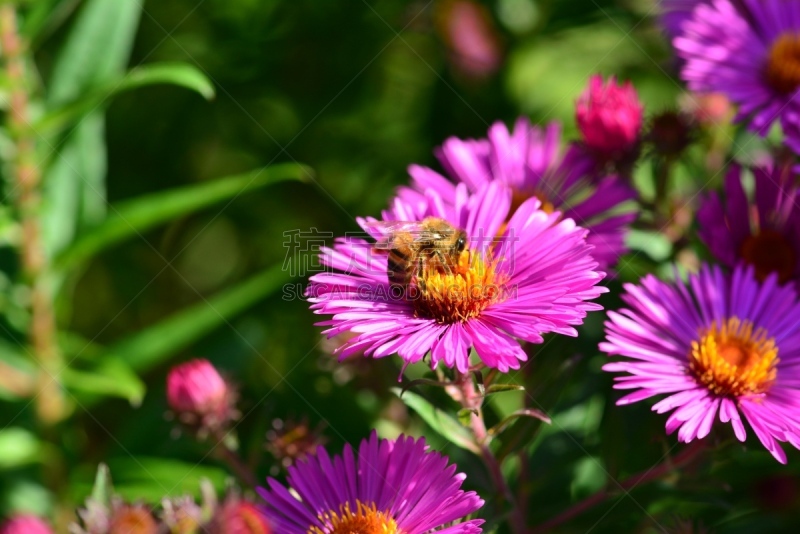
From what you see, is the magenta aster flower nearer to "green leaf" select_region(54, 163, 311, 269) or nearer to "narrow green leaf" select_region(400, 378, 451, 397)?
"narrow green leaf" select_region(400, 378, 451, 397)

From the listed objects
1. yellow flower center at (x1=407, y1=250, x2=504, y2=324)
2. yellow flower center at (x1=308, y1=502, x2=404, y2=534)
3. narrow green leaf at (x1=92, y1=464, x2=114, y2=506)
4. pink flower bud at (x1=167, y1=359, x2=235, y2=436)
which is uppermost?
yellow flower center at (x1=407, y1=250, x2=504, y2=324)

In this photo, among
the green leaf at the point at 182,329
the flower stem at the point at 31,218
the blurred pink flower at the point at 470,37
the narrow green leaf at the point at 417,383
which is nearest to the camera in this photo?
the narrow green leaf at the point at 417,383

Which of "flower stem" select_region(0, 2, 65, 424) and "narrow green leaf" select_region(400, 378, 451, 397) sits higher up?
"narrow green leaf" select_region(400, 378, 451, 397)

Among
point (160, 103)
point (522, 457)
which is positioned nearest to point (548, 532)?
point (522, 457)

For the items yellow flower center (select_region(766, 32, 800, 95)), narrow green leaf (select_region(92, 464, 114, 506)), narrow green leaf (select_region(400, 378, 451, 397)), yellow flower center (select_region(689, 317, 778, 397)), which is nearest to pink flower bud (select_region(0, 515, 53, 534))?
narrow green leaf (select_region(92, 464, 114, 506))

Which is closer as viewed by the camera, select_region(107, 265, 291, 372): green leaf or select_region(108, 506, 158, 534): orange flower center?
select_region(108, 506, 158, 534): orange flower center

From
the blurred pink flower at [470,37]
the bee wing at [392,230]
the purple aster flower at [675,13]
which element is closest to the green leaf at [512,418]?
the bee wing at [392,230]

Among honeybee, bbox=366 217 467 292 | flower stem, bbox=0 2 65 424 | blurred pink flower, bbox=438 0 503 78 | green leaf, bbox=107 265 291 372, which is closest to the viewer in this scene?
honeybee, bbox=366 217 467 292

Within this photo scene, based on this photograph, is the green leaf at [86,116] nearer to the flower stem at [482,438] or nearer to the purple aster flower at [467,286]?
the purple aster flower at [467,286]
